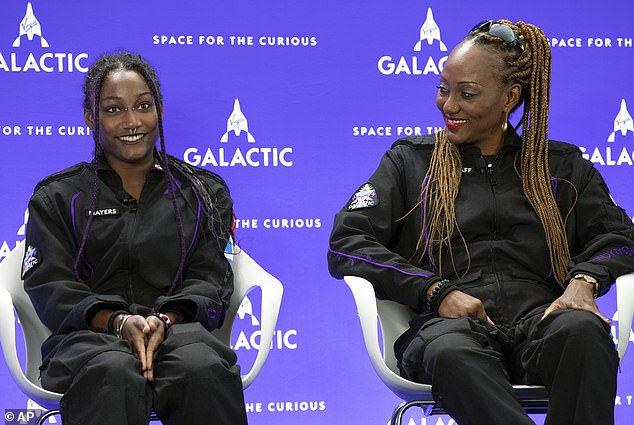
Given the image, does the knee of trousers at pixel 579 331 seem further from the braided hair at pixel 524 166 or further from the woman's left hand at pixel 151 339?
the woman's left hand at pixel 151 339

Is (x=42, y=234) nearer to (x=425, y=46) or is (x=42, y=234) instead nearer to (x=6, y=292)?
(x=6, y=292)

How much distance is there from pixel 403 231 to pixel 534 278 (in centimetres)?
40

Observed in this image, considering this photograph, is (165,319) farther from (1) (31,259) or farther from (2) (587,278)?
(2) (587,278)

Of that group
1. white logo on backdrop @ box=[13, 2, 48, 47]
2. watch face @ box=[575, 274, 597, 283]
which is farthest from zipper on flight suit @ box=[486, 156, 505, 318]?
white logo on backdrop @ box=[13, 2, 48, 47]

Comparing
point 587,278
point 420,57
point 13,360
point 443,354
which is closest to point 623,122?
point 420,57

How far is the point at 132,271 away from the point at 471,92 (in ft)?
3.67

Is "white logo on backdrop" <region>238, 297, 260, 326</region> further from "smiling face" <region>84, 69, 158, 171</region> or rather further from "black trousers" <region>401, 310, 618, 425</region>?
Result: "black trousers" <region>401, 310, 618, 425</region>

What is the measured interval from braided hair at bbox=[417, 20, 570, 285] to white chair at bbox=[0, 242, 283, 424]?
1.53 ft

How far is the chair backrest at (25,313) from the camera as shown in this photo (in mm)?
3104

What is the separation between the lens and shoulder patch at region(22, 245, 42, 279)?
2.99 metres

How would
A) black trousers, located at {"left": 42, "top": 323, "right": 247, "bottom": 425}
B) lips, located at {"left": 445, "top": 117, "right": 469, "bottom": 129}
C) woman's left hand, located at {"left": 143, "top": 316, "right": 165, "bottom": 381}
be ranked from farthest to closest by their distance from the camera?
lips, located at {"left": 445, "top": 117, "right": 469, "bottom": 129} → woman's left hand, located at {"left": 143, "top": 316, "right": 165, "bottom": 381} → black trousers, located at {"left": 42, "top": 323, "right": 247, "bottom": 425}

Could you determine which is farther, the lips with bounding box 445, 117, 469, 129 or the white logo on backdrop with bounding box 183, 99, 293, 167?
the white logo on backdrop with bounding box 183, 99, 293, 167

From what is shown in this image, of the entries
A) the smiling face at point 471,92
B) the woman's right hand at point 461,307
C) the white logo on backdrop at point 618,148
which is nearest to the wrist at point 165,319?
the woman's right hand at point 461,307

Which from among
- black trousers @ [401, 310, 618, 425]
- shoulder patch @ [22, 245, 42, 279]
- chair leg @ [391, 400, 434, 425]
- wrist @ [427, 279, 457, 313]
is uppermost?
shoulder patch @ [22, 245, 42, 279]
